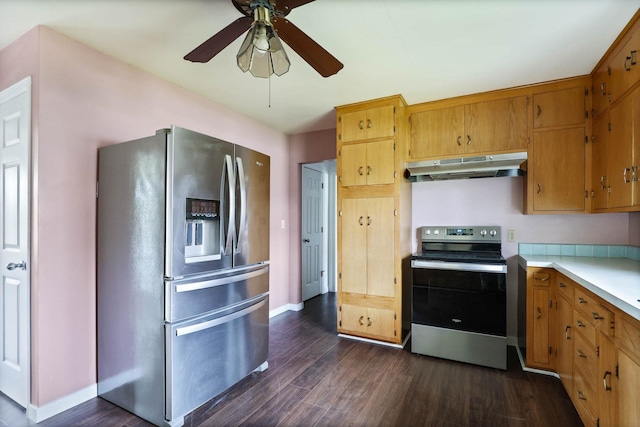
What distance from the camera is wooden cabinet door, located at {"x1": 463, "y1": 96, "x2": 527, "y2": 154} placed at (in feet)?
9.16

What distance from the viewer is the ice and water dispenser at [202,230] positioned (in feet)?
6.37

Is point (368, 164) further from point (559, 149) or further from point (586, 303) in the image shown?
point (586, 303)

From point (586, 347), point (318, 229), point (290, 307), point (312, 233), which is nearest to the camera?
point (586, 347)


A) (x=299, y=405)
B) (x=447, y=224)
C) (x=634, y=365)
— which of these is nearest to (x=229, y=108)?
(x=447, y=224)

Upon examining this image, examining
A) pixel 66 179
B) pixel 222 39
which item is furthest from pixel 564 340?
pixel 66 179

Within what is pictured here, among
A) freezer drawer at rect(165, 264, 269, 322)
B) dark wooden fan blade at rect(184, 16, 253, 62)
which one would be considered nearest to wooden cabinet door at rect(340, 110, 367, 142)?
freezer drawer at rect(165, 264, 269, 322)

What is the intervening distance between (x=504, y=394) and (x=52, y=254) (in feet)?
10.6

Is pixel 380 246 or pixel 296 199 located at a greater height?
pixel 296 199

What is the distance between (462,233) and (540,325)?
1.04 metres

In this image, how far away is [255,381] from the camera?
238 centimetres

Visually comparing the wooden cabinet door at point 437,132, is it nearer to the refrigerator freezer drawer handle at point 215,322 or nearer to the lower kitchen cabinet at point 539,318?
the lower kitchen cabinet at point 539,318

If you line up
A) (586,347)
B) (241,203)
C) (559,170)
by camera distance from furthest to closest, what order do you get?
(559,170)
(241,203)
(586,347)

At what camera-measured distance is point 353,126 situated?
3.21 m

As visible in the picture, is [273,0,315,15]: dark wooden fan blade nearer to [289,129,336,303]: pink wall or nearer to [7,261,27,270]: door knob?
[7,261,27,270]: door knob
